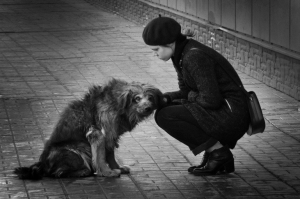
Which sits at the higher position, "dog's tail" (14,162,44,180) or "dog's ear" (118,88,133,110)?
"dog's ear" (118,88,133,110)

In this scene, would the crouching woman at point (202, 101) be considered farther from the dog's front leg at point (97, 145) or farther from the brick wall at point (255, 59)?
the brick wall at point (255, 59)

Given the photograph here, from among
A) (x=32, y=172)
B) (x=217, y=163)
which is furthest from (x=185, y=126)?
(x=32, y=172)

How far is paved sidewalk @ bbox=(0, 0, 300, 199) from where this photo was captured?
259 inches

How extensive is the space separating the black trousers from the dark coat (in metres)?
0.06

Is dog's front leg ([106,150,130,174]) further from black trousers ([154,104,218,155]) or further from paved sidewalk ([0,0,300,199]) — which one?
black trousers ([154,104,218,155])

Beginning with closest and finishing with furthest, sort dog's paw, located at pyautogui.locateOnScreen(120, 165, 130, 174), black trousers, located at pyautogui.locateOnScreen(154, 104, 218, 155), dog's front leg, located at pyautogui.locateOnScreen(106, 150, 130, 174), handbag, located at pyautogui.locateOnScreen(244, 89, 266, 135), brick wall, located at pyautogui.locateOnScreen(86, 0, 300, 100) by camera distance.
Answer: handbag, located at pyautogui.locateOnScreen(244, 89, 266, 135) < black trousers, located at pyautogui.locateOnScreen(154, 104, 218, 155) < dog's front leg, located at pyautogui.locateOnScreen(106, 150, 130, 174) < dog's paw, located at pyautogui.locateOnScreen(120, 165, 130, 174) < brick wall, located at pyautogui.locateOnScreen(86, 0, 300, 100)

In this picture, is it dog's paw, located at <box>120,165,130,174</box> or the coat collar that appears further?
dog's paw, located at <box>120,165,130,174</box>

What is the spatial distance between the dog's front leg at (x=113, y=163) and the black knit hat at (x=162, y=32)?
3.48 feet

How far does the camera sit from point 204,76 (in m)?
6.55

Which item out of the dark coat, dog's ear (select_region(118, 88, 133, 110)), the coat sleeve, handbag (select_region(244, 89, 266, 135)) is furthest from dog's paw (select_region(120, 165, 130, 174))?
handbag (select_region(244, 89, 266, 135))

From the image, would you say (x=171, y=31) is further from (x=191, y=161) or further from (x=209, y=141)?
(x=191, y=161)

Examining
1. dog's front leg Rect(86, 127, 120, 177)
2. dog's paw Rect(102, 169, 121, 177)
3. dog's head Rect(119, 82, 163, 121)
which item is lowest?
dog's paw Rect(102, 169, 121, 177)

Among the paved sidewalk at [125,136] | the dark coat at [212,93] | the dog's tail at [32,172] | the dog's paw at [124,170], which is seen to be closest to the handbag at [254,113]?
the dark coat at [212,93]

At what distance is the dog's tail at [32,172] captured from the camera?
6.76 meters
